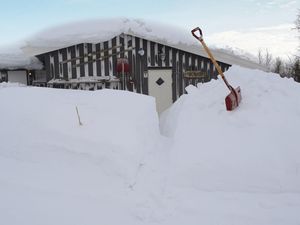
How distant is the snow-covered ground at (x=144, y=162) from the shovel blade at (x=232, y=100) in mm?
115

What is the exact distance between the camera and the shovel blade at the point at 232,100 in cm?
441

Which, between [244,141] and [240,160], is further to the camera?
[244,141]

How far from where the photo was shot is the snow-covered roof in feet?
27.3

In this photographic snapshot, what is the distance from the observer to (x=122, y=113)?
14.7 ft

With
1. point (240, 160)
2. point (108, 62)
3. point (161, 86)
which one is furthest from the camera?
point (161, 86)

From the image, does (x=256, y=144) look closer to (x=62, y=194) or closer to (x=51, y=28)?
(x=62, y=194)

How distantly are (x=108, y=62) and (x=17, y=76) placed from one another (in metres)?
4.00

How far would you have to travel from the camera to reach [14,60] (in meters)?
9.73

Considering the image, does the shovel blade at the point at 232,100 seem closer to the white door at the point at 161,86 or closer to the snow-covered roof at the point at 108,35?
the snow-covered roof at the point at 108,35

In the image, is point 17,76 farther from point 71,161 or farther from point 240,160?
point 240,160

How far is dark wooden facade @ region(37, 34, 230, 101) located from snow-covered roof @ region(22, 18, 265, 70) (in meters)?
0.40

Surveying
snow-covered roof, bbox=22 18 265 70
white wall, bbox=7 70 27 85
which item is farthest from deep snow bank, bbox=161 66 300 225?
white wall, bbox=7 70 27 85

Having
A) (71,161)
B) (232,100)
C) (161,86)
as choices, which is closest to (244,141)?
(232,100)

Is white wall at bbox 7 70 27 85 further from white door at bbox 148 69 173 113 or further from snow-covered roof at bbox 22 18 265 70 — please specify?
white door at bbox 148 69 173 113
